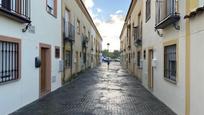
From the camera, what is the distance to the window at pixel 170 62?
29.7 ft

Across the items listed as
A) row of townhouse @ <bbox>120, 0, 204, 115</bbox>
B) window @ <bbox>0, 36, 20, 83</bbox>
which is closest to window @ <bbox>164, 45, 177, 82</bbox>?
row of townhouse @ <bbox>120, 0, 204, 115</bbox>

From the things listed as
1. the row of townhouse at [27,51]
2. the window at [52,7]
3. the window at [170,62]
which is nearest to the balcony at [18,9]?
the row of townhouse at [27,51]

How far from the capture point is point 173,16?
783 centimetres

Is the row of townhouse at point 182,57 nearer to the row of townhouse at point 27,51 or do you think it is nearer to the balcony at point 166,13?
the balcony at point 166,13

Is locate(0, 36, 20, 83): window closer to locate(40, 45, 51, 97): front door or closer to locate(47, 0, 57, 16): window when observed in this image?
locate(40, 45, 51, 97): front door

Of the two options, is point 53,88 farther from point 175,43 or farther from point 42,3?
point 175,43

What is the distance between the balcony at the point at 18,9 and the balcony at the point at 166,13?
181 inches

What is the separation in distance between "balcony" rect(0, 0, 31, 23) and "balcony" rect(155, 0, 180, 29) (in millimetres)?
4591

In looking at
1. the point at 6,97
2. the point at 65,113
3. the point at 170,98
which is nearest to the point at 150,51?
the point at 170,98

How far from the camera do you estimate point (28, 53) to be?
9.63m

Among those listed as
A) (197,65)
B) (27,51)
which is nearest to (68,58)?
(27,51)

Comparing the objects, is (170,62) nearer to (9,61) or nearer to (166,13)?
(166,13)

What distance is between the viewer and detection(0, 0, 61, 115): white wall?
25.6 ft

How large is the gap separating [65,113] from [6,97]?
1831mm
